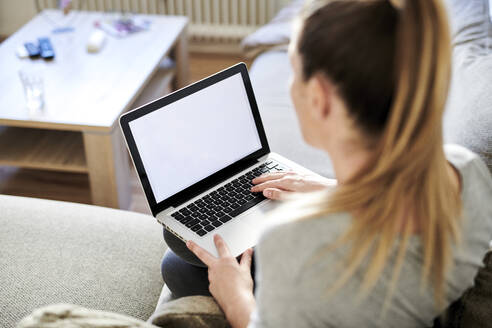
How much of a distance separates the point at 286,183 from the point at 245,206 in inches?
4.3

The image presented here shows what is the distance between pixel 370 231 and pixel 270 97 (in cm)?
143

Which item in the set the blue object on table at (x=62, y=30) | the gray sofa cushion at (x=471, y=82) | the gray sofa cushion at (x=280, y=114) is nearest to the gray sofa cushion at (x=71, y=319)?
the gray sofa cushion at (x=471, y=82)

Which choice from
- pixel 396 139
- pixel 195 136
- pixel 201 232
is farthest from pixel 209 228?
pixel 396 139

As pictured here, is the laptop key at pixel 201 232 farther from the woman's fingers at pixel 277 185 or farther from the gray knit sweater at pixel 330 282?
the gray knit sweater at pixel 330 282

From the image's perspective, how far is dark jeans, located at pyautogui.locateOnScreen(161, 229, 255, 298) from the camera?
3.95 feet

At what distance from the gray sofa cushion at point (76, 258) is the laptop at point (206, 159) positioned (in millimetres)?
204

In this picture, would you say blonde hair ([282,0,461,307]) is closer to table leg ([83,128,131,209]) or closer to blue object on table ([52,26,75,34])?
table leg ([83,128,131,209])

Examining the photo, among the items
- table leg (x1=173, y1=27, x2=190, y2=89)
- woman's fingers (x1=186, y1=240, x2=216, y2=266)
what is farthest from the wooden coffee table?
woman's fingers (x1=186, y1=240, x2=216, y2=266)

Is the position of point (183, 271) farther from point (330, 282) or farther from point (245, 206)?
point (330, 282)

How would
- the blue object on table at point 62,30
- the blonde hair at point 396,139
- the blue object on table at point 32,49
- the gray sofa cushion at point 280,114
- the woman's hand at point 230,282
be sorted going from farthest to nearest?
1. the blue object on table at point 62,30
2. the blue object on table at point 32,49
3. the gray sofa cushion at point 280,114
4. the woman's hand at point 230,282
5. the blonde hair at point 396,139

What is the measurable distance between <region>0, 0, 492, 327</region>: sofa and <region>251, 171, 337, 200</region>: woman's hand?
1.08 feet

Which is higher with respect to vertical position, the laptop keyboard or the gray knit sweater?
the gray knit sweater

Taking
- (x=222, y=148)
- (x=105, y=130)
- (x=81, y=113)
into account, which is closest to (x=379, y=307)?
(x=222, y=148)

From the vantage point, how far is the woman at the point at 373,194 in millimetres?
654
